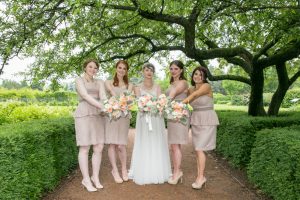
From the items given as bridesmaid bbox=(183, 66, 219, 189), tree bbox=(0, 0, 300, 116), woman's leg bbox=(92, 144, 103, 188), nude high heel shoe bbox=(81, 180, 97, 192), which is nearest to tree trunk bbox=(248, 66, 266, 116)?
tree bbox=(0, 0, 300, 116)

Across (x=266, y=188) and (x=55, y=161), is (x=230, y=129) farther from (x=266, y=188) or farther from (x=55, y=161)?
(x=55, y=161)

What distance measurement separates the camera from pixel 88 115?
641 centimetres

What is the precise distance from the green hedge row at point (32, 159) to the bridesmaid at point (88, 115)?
55 cm

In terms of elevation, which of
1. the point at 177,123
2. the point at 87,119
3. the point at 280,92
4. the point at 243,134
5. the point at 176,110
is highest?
the point at 280,92

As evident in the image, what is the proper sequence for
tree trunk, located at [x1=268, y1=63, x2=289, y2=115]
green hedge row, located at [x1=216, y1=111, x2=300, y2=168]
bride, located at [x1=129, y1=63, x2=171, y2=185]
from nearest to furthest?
1. bride, located at [x1=129, y1=63, x2=171, y2=185]
2. green hedge row, located at [x1=216, y1=111, x2=300, y2=168]
3. tree trunk, located at [x1=268, y1=63, x2=289, y2=115]

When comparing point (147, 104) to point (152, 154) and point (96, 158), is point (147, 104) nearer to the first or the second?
point (152, 154)

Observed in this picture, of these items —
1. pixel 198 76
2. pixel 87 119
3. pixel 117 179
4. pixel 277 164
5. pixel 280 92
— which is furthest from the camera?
pixel 280 92

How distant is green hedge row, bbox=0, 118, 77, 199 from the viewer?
4832mm

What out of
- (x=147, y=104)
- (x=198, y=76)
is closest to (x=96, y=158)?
(x=147, y=104)

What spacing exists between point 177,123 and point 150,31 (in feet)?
20.7

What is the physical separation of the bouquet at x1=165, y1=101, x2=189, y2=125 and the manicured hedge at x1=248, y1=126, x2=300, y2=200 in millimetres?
1419

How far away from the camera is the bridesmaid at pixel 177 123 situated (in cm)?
664

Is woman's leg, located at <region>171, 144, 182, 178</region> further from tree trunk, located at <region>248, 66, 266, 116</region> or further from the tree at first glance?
tree trunk, located at <region>248, 66, 266, 116</region>

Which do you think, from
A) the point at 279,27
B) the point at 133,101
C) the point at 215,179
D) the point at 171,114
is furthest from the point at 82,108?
the point at 279,27
